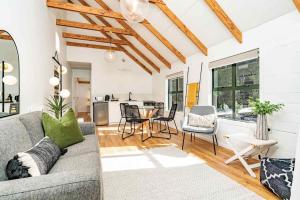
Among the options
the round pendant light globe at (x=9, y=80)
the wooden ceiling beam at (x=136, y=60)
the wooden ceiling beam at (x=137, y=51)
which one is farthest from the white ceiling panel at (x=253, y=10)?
the wooden ceiling beam at (x=136, y=60)

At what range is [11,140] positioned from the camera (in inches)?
50.1

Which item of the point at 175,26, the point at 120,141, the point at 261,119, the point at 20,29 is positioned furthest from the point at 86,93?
the point at 261,119

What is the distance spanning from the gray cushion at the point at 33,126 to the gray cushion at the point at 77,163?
32 centimetres

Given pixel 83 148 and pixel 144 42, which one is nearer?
pixel 83 148

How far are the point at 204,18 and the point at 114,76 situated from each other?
4626 mm

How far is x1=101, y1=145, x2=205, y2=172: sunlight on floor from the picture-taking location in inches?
106

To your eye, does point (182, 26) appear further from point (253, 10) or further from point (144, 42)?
point (144, 42)

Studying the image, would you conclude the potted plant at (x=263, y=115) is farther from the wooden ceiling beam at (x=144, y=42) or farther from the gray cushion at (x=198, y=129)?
the wooden ceiling beam at (x=144, y=42)

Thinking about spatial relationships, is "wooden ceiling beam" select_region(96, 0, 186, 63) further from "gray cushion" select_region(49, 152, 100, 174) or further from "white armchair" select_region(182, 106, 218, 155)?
"gray cushion" select_region(49, 152, 100, 174)

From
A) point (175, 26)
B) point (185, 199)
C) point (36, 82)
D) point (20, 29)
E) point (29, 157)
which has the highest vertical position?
point (175, 26)

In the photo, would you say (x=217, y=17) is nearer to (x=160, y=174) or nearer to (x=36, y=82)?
(x=160, y=174)

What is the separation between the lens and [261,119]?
8.27 feet

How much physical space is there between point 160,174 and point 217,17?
2847 millimetres

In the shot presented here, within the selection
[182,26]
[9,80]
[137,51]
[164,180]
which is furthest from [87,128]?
[137,51]
